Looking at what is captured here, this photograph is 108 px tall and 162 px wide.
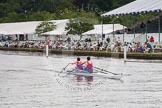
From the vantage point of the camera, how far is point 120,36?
6197 cm

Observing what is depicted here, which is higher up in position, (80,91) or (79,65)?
(79,65)

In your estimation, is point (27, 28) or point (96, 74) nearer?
point (96, 74)

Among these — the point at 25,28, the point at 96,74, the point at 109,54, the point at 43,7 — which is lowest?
the point at 96,74

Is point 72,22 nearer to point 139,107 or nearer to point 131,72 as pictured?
point 131,72

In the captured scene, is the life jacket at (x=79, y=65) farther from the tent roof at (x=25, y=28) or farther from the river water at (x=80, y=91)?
the tent roof at (x=25, y=28)

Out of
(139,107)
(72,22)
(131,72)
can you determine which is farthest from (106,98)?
(72,22)

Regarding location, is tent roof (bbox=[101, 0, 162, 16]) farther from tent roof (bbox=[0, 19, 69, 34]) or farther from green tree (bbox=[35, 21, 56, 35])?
green tree (bbox=[35, 21, 56, 35])

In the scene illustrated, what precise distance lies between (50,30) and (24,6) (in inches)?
2844

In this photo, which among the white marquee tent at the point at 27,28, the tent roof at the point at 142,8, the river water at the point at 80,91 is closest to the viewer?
the river water at the point at 80,91

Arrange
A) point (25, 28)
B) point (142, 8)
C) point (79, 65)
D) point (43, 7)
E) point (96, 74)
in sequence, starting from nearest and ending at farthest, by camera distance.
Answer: point (96, 74) → point (79, 65) → point (142, 8) → point (25, 28) → point (43, 7)

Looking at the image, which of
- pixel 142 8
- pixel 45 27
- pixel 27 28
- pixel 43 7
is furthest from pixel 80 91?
pixel 43 7

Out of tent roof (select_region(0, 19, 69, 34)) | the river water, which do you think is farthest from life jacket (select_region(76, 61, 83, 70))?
tent roof (select_region(0, 19, 69, 34))

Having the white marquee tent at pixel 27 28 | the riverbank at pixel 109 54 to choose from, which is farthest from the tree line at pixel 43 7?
the riverbank at pixel 109 54

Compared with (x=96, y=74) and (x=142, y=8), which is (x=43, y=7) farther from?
(x=96, y=74)
